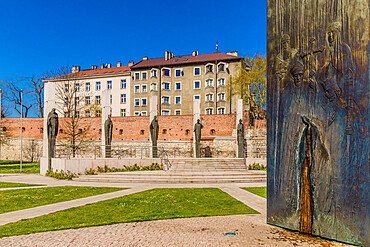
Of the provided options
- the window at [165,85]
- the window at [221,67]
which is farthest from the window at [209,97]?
the window at [165,85]

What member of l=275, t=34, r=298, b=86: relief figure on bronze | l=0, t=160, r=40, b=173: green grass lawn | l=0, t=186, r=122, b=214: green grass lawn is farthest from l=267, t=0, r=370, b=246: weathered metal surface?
l=0, t=160, r=40, b=173: green grass lawn

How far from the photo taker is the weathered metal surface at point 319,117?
16.0ft

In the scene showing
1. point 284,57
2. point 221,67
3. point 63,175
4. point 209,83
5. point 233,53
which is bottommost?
point 63,175

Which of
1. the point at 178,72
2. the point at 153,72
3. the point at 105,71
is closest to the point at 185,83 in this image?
the point at 178,72

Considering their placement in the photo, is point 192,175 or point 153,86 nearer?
point 192,175

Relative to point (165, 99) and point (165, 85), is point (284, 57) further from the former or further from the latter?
point (165, 85)

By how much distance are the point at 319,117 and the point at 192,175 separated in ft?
39.7

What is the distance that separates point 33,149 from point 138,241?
37382 mm

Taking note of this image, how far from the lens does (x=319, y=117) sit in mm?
5422

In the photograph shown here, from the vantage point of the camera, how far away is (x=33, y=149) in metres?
37.5

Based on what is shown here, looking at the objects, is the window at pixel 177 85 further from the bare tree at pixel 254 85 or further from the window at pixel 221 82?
the bare tree at pixel 254 85

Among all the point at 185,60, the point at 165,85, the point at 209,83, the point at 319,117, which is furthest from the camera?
the point at 185,60

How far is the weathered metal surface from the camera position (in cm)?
489

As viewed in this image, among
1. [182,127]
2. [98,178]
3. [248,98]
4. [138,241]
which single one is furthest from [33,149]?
[138,241]
